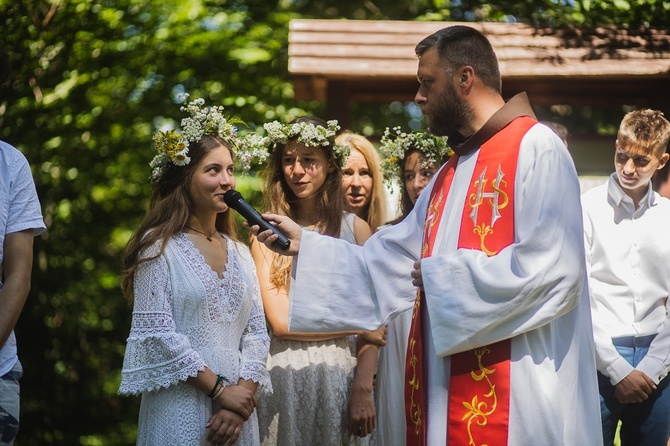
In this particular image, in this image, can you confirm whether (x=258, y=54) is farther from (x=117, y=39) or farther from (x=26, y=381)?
(x=26, y=381)

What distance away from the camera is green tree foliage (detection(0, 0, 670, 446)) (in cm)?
820

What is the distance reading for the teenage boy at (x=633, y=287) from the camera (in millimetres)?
4688

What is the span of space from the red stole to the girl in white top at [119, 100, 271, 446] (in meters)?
0.75

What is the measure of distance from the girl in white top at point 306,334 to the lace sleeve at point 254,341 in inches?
10.0

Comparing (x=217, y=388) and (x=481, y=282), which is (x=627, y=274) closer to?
(x=481, y=282)

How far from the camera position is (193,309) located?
12.6 feet

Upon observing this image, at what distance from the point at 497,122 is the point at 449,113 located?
0.68 feet

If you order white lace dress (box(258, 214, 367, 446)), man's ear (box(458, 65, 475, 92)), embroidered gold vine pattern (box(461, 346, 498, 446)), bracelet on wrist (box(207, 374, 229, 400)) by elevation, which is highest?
man's ear (box(458, 65, 475, 92))

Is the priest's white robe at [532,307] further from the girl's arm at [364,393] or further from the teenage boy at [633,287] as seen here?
the teenage boy at [633,287]

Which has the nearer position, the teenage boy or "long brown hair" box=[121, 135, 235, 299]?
"long brown hair" box=[121, 135, 235, 299]

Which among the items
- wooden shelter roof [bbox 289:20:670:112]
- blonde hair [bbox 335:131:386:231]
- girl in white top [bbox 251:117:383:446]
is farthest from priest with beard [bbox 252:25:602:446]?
wooden shelter roof [bbox 289:20:670:112]

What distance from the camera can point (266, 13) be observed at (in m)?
10.3

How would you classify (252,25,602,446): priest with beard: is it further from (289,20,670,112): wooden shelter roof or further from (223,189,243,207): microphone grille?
(289,20,670,112): wooden shelter roof

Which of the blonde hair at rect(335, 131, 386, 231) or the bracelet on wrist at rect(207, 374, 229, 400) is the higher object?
the blonde hair at rect(335, 131, 386, 231)
